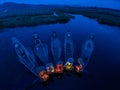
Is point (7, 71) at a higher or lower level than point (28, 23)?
lower

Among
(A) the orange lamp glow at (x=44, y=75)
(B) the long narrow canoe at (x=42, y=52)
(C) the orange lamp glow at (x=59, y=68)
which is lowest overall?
(A) the orange lamp glow at (x=44, y=75)

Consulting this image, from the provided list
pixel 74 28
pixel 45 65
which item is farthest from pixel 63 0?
pixel 45 65

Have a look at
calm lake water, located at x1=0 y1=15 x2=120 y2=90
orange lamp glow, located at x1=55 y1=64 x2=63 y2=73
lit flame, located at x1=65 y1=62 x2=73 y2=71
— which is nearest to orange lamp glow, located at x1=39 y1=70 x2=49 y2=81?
calm lake water, located at x1=0 y1=15 x2=120 y2=90

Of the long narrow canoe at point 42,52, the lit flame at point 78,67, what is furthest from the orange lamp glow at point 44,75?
the lit flame at point 78,67

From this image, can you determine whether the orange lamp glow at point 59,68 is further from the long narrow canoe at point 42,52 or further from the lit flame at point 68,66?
the long narrow canoe at point 42,52

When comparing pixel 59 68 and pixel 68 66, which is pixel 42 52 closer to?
pixel 59 68

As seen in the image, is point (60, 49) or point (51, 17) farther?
point (51, 17)

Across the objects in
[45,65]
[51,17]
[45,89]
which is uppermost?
[51,17]

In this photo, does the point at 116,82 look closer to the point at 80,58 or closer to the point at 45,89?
the point at 80,58
